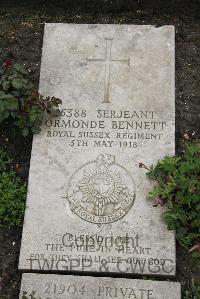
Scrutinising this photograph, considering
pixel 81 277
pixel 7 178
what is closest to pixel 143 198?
pixel 81 277

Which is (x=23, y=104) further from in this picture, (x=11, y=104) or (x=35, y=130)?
(x=35, y=130)

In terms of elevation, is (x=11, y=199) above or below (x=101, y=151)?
below

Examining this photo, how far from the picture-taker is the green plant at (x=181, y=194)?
4172mm

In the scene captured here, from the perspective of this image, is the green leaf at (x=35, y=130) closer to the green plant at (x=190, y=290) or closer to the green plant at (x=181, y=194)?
the green plant at (x=181, y=194)

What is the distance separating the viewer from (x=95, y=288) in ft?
13.2

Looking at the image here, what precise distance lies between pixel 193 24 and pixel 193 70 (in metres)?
0.56

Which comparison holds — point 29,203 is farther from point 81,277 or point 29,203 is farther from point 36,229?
point 81,277

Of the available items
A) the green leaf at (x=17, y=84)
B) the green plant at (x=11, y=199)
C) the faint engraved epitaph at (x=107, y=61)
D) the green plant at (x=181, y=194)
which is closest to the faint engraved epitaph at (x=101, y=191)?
the green plant at (x=181, y=194)

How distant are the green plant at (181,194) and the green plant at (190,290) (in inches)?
8.4

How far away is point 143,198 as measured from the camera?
14.2ft

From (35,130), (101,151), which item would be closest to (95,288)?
(101,151)

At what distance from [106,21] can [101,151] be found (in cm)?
149

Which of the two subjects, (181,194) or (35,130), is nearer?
(181,194)

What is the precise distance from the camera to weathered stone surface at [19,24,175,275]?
13.7ft
